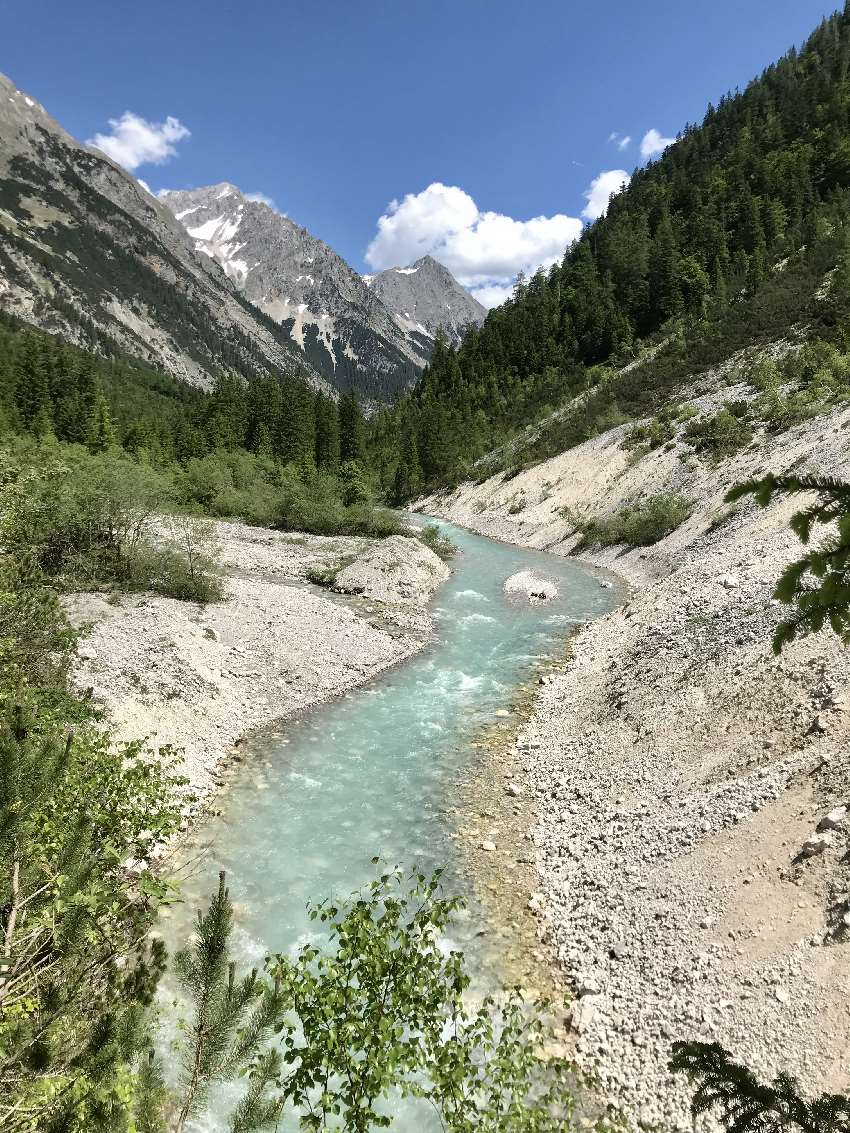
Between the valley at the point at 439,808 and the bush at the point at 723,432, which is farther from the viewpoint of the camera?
the bush at the point at 723,432

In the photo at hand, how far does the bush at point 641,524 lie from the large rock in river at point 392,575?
11.2 metres

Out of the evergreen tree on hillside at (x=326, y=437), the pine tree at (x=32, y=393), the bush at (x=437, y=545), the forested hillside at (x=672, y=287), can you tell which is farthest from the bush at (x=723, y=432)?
the pine tree at (x=32, y=393)

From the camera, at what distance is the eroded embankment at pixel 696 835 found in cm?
690

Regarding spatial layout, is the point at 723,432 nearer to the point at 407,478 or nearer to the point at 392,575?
the point at 392,575

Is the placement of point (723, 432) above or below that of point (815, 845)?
above

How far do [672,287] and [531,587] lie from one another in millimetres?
72593

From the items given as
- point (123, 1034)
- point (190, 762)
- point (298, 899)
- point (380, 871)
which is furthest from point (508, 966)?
point (190, 762)

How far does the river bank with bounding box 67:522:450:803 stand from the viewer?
1440 cm

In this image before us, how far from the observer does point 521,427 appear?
78.4 m

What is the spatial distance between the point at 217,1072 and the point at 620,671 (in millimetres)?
13534

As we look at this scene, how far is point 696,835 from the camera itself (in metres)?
9.72

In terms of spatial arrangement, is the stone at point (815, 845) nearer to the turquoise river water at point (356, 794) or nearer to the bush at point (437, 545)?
the turquoise river water at point (356, 794)

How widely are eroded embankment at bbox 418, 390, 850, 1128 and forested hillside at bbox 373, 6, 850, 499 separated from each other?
36901mm

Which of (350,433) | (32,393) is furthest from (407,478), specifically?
(32,393)
